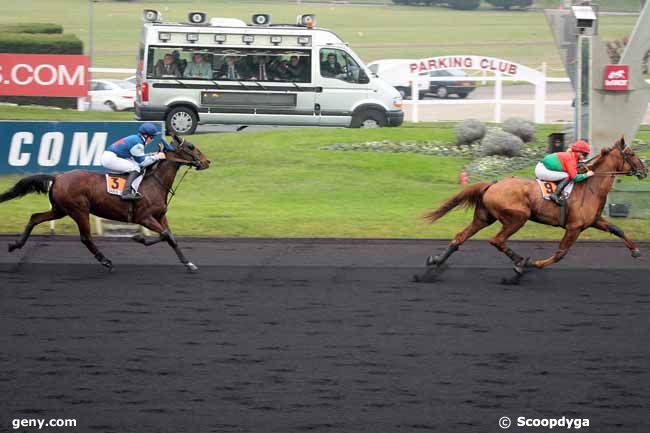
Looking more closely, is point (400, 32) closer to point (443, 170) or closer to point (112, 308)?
point (443, 170)

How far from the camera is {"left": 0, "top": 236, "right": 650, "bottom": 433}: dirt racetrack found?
295 inches

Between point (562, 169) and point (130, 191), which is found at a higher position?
point (562, 169)

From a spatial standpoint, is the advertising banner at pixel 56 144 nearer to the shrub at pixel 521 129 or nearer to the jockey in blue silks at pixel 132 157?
the jockey in blue silks at pixel 132 157

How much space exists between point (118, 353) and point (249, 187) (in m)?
9.09

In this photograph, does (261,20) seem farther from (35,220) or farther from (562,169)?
(562,169)

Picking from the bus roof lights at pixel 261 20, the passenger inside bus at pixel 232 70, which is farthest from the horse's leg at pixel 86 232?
the bus roof lights at pixel 261 20

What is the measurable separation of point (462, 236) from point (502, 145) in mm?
7792

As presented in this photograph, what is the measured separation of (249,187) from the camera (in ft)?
58.2

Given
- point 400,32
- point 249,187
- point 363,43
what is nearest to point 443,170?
point 249,187

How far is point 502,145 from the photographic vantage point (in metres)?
19.3

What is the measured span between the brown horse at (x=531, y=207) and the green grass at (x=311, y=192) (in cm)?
277

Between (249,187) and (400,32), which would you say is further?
(400,32)

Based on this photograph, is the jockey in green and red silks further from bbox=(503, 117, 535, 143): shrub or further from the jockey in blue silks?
bbox=(503, 117, 535, 143): shrub

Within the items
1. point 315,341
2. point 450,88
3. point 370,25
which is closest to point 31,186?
point 315,341
